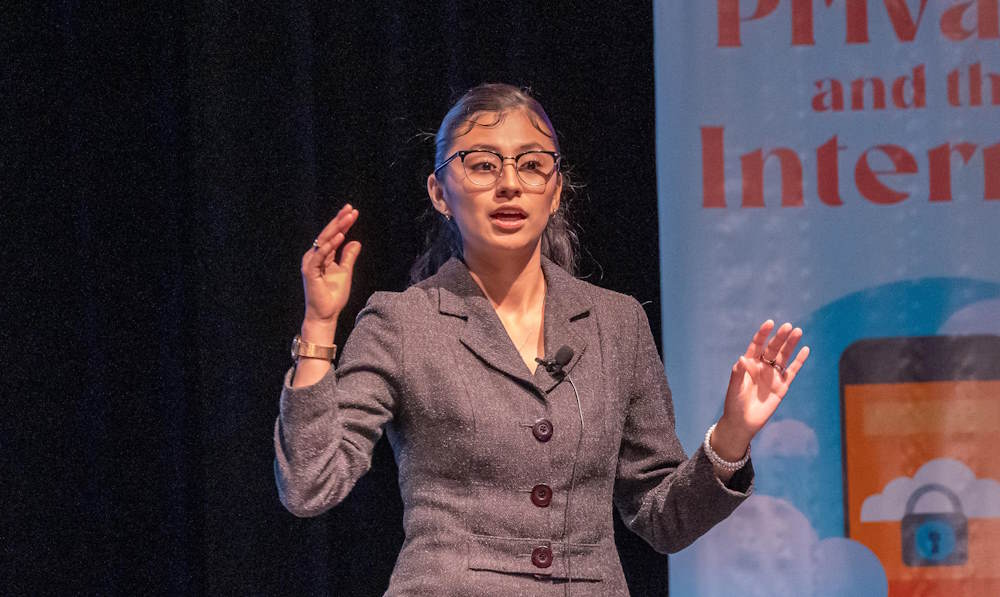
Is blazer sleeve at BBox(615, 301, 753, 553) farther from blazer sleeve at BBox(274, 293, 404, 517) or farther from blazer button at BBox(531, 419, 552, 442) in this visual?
blazer sleeve at BBox(274, 293, 404, 517)

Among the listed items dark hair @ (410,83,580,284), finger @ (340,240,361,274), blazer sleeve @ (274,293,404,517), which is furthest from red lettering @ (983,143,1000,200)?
finger @ (340,240,361,274)

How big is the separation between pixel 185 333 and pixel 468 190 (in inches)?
45.6

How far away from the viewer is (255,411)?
9.13 feet

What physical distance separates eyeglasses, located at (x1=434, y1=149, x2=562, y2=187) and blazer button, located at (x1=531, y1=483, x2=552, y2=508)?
0.54m

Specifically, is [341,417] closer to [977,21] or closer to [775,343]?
[775,343]

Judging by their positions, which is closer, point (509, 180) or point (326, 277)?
point (326, 277)

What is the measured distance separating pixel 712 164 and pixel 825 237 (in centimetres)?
35

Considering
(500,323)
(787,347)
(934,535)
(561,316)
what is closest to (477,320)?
(500,323)

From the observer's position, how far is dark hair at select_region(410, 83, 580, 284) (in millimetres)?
2057

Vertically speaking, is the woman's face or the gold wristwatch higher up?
the woman's face

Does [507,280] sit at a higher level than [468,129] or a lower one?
lower

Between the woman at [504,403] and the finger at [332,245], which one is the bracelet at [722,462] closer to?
the woman at [504,403]

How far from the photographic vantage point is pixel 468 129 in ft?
6.68

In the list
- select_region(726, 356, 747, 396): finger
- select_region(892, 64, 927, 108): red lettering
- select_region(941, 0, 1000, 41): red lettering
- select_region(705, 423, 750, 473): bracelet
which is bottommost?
select_region(705, 423, 750, 473): bracelet
